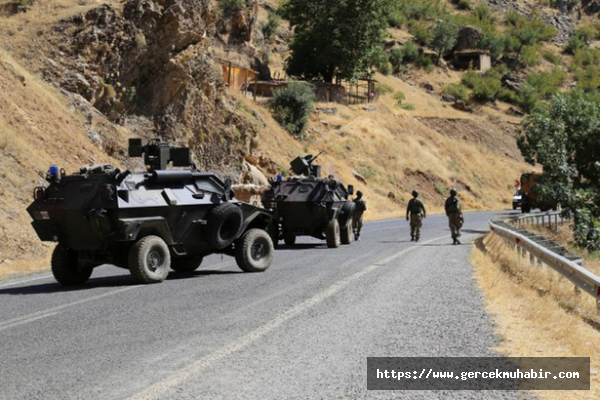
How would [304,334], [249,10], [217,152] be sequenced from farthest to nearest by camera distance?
[249,10] < [217,152] < [304,334]

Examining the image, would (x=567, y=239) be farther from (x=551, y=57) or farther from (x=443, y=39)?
(x=551, y=57)

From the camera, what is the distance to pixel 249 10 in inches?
2906

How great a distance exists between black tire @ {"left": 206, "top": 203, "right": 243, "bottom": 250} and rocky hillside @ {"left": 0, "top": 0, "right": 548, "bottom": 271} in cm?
577

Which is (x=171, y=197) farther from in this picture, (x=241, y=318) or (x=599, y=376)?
(x=599, y=376)

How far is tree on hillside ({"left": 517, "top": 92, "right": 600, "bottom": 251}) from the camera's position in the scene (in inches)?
1410

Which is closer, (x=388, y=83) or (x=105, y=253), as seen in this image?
(x=105, y=253)

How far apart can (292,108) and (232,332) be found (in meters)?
49.5

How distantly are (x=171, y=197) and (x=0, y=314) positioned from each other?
439 centimetres

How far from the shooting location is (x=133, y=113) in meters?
35.8

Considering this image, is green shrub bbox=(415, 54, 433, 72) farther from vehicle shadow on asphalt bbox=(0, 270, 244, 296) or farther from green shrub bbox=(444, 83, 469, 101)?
vehicle shadow on asphalt bbox=(0, 270, 244, 296)

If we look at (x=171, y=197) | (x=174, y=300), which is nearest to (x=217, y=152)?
(x=171, y=197)

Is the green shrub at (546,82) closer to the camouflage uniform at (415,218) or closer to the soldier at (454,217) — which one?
the camouflage uniform at (415,218)

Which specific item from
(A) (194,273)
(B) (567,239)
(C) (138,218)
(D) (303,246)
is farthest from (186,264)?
(B) (567,239)

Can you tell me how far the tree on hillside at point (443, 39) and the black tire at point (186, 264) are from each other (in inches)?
4065
